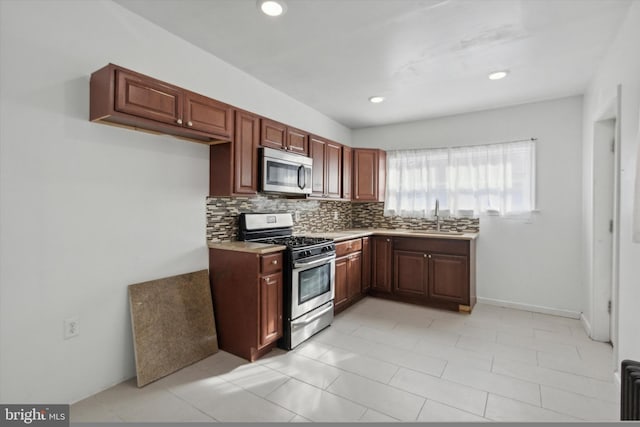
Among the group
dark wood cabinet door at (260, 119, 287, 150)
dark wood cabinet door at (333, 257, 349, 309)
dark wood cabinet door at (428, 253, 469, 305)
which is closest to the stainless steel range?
dark wood cabinet door at (333, 257, 349, 309)

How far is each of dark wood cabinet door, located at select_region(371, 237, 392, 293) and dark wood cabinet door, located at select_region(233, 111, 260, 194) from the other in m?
2.04

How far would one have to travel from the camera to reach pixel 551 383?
217 centimetres

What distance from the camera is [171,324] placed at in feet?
7.75

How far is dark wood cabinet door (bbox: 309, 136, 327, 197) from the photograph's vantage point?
361cm

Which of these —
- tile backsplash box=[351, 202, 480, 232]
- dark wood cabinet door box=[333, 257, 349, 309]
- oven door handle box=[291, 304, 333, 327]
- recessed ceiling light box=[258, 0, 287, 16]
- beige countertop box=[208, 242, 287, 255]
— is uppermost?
recessed ceiling light box=[258, 0, 287, 16]

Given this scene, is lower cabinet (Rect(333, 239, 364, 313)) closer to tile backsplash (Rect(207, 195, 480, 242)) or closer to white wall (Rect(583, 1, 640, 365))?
tile backsplash (Rect(207, 195, 480, 242))

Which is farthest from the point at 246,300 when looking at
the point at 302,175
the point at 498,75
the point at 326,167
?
the point at 498,75

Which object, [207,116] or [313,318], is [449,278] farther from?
[207,116]

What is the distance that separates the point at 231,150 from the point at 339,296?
2029 millimetres

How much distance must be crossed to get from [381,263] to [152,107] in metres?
3.22

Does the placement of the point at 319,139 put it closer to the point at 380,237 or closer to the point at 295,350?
the point at 380,237

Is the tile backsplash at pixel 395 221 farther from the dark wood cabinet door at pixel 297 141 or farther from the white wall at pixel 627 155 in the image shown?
the white wall at pixel 627 155

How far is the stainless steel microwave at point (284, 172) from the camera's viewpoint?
9.41 ft

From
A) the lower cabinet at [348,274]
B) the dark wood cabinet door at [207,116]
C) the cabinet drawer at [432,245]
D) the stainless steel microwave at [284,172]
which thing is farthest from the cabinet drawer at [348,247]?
the dark wood cabinet door at [207,116]
